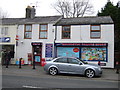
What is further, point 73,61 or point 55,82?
point 73,61

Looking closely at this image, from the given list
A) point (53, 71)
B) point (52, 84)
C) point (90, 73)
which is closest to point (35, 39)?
point (53, 71)

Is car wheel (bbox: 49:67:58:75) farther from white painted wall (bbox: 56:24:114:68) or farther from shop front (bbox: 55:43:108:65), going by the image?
white painted wall (bbox: 56:24:114:68)

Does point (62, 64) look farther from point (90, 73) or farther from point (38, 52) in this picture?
point (38, 52)

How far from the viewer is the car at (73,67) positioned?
11.6 meters

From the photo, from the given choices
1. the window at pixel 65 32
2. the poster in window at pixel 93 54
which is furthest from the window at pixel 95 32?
the window at pixel 65 32

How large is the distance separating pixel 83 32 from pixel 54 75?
6.48 metres

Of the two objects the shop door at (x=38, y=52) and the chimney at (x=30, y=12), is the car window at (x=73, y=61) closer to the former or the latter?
the shop door at (x=38, y=52)

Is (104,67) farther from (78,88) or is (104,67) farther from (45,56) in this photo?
(78,88)

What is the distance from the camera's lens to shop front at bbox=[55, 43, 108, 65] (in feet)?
53.0

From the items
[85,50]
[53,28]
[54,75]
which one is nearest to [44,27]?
[53,28]

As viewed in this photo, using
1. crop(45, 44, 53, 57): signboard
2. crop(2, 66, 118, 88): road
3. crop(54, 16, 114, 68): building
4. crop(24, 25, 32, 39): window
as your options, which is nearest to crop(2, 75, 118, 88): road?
crop(2, 66, 118, 88): road

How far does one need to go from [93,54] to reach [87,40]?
61.5 inches

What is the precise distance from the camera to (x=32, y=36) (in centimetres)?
1828

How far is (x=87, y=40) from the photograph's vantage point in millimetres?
16594
